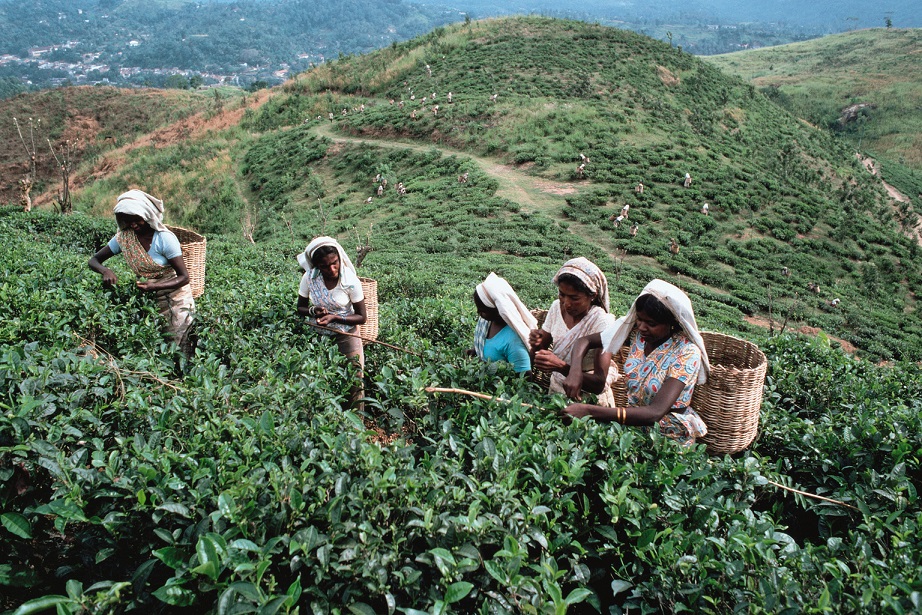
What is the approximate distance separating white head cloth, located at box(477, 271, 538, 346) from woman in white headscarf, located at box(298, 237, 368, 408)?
1045mm

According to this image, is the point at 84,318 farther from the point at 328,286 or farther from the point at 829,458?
the point at 829,458

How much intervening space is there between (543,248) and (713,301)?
4.82 m

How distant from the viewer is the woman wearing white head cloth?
2775 millimetres

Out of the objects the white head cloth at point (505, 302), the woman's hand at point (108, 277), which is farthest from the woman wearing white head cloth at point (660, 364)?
the woman's hand at point (108, 277)

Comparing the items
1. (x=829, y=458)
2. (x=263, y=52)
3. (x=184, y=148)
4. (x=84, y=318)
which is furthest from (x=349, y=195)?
(x=263, y=52)

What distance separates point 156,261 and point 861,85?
7472 cm

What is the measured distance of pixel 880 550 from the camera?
2.03 meters

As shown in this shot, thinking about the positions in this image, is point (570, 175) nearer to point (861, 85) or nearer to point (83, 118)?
point (83, 118)

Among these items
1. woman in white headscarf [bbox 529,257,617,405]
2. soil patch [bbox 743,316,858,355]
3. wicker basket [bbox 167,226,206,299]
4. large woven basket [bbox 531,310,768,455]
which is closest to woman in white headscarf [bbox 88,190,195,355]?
wicker basket [bbox 167,226,206,299]

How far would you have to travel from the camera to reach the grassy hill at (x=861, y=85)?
4841 centimetres

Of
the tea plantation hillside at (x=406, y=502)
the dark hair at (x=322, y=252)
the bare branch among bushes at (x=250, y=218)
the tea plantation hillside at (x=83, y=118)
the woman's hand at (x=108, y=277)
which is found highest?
the tea plantation hillside at (x=83, y=118)

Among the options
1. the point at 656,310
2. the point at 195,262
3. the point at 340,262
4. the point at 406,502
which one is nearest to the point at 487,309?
the point at 656,310

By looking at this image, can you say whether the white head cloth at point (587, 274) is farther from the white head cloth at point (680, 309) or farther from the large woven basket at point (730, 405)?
the large woven basket at point (730, 405)

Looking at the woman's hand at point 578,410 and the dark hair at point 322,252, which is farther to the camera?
the dark hair at point 322,252
